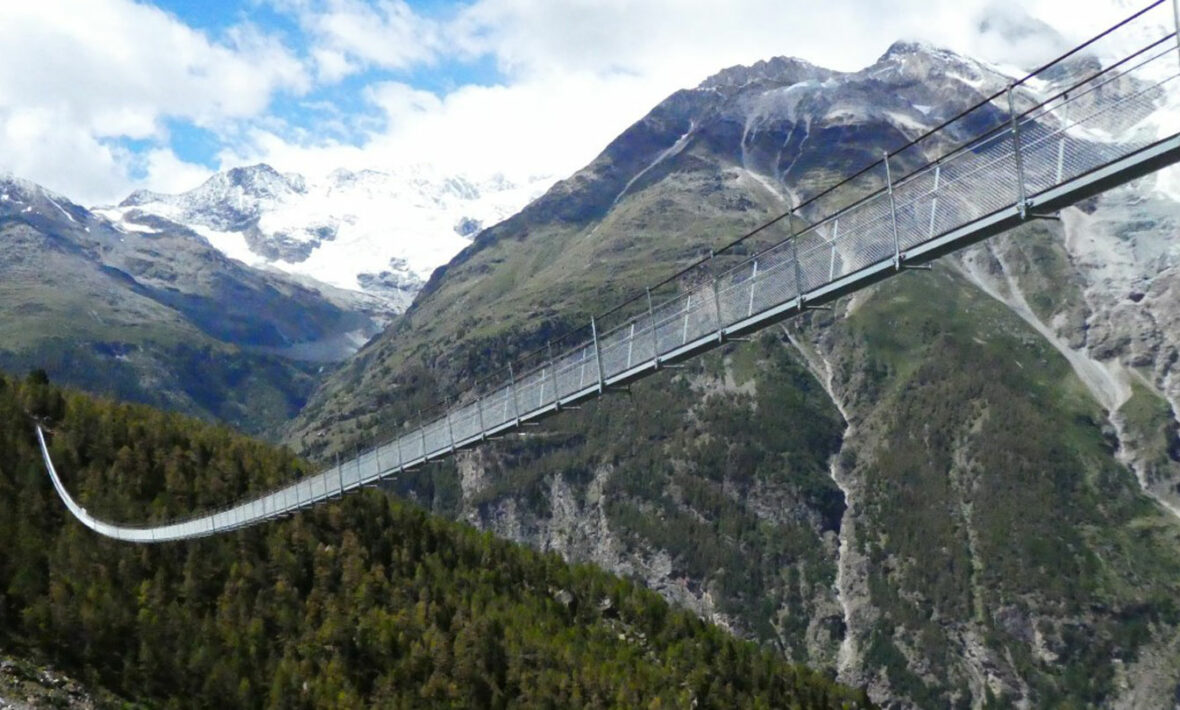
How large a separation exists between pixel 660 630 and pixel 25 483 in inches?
2057

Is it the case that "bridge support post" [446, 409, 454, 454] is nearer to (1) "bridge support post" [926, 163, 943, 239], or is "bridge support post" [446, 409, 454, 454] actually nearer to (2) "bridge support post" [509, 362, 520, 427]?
(2) "bridge support post" [509, 362, 520, 427]

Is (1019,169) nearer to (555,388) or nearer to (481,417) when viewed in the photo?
(555,388)

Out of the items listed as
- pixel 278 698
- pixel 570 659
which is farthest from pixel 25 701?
pixel 570 659

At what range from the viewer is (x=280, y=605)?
70.9 metres

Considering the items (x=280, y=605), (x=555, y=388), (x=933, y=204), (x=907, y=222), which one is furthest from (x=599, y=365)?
(x=280, y=605)

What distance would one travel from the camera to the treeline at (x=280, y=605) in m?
59.7

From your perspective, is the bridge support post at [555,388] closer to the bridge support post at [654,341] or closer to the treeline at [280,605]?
the bridge support post at [654,341]

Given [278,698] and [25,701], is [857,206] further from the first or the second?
[278,698]

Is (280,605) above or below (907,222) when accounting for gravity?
below

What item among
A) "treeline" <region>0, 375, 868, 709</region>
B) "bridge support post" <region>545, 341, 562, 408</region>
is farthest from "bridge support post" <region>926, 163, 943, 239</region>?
"treeline" <region>0, 375, 868, 709</region>

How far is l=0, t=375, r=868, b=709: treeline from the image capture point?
2350 inches

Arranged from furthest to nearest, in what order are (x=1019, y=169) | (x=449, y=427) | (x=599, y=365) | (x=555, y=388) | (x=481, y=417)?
(x=449, y=427) → (x=481, y=417) → (x=555, y=388) → (x=599, y=365) → (x=1019, y=169)

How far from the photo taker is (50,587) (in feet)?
194

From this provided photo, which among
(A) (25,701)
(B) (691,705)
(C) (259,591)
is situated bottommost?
(B) (691,705)
